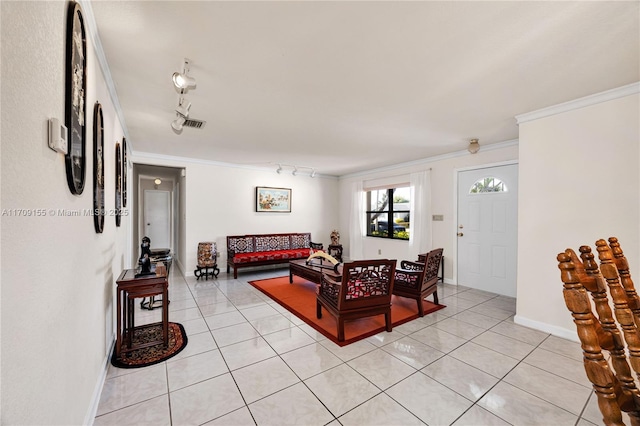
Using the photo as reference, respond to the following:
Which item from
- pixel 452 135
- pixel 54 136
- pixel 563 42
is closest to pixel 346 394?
pixel 54 136

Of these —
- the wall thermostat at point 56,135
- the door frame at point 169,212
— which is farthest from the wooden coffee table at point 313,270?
the door frame at point 169,212

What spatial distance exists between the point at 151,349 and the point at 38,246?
1987 mm

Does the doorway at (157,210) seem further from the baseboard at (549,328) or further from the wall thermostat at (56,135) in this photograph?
the baseboard at (549,328)

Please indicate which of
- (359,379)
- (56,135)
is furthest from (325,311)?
(56,135)

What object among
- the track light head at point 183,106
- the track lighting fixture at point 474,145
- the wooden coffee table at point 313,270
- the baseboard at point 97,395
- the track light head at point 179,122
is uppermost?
the track lighting fixture at point 474,145

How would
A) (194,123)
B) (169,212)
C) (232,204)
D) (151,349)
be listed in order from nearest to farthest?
(151,349)
(194,123)
(232,204)
(169,212)

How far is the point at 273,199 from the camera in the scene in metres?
6.37

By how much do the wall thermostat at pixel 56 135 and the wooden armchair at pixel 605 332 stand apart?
1812 mm

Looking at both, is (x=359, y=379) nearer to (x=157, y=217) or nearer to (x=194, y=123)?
(x=194, y=123)

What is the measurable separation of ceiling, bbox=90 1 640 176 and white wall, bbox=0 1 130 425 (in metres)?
0.67

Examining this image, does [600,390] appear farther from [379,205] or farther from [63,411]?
[379,205]

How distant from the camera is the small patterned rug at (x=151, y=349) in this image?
2.21 meters

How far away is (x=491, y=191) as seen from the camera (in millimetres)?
4219

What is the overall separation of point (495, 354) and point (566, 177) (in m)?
1.94
